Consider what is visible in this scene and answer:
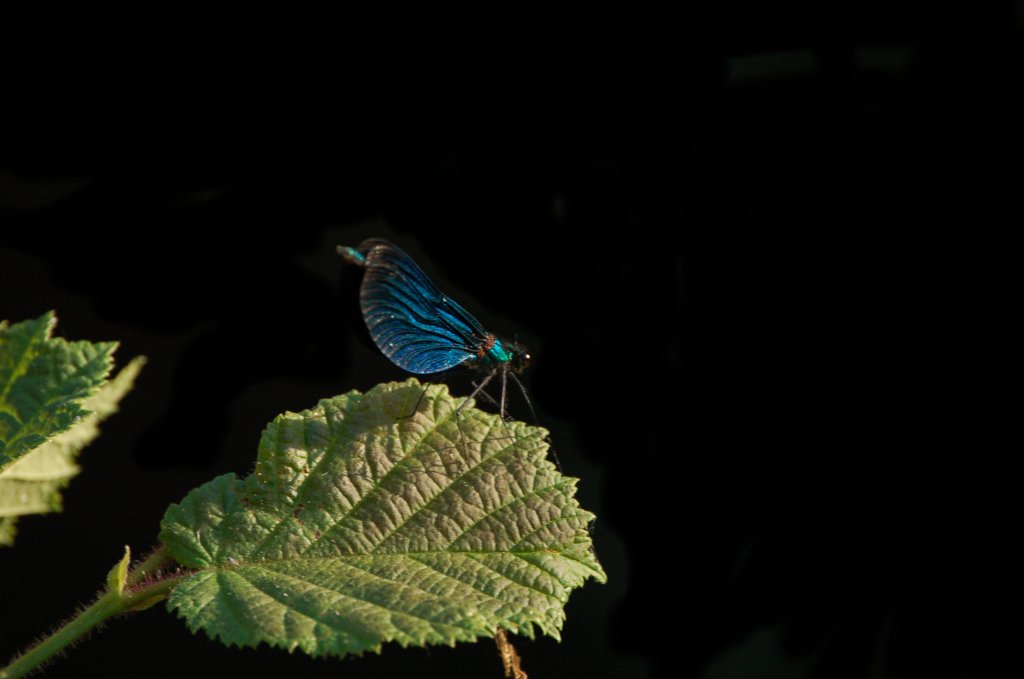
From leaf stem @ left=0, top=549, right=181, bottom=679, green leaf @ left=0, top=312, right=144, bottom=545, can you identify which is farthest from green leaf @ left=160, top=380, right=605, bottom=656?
green leaf @ left=0, top=312, right=144, bottom=545

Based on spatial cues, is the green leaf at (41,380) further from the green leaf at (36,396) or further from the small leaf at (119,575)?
the small leaf at (119,575)

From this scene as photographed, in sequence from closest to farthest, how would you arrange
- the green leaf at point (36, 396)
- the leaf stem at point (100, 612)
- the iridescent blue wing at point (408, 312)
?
the leaf stem at point (100, 612) < the green leaf at point (36, 396) < the iridescent blue wing at point (408, 312)

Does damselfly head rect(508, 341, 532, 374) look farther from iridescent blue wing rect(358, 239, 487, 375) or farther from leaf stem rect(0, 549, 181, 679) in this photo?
leaf stem rect(0, 549, 181, 679)

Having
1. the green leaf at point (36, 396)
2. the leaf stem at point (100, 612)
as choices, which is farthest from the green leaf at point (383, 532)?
the green leaf at point (36, 396)

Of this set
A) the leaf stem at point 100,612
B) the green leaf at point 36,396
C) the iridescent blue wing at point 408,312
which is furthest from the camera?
the iridescent blue wing at point 408,312

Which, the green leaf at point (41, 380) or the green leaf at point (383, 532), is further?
the green leaf at point (41, 380)

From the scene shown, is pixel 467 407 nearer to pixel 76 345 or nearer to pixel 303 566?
pixel 303 566

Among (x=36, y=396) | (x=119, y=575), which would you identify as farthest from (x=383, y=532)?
(x=36, y=396)
